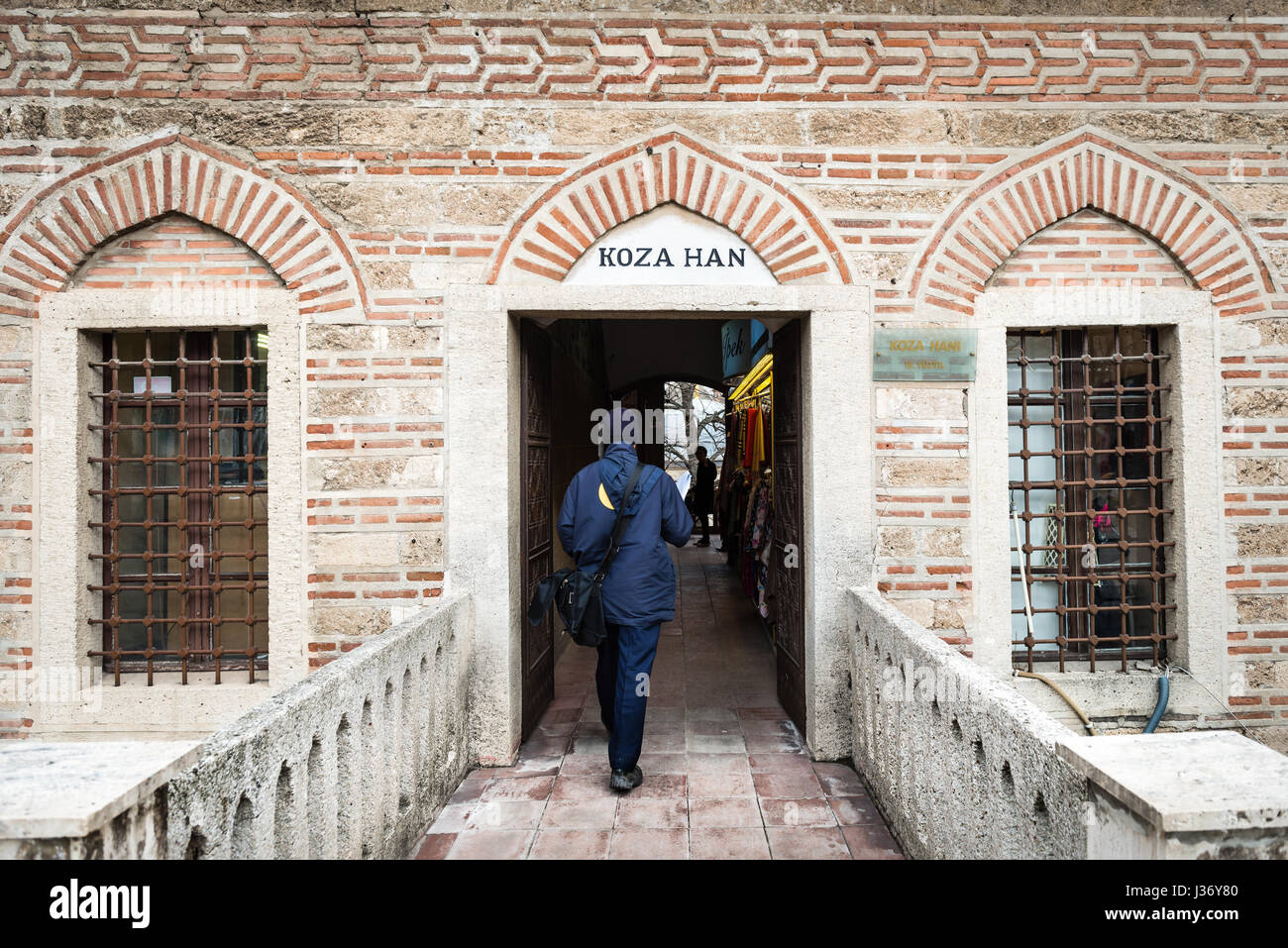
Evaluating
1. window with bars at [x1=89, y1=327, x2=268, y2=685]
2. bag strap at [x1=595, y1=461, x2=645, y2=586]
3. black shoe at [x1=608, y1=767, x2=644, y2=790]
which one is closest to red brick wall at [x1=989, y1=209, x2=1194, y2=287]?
bag strap at [x1=595, y1=461, x2=645, y2=586]

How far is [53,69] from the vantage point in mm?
4387

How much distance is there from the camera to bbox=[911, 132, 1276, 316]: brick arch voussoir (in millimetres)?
4477

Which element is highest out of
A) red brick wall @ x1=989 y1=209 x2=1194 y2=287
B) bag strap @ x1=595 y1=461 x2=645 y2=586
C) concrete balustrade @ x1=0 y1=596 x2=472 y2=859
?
red brick wall @ x1=989 y1=209 x2=1194 y2=287

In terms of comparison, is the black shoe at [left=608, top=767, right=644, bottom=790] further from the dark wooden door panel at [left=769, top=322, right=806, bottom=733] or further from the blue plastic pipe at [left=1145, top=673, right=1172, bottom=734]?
the blue plastic pipe at [left=1145, top=673, right=1172, bottom=734]

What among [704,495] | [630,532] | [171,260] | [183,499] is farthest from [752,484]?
[704,495]

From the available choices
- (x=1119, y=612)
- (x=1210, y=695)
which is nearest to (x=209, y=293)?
(x=1119, y=612)

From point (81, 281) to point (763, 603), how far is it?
5054 mm

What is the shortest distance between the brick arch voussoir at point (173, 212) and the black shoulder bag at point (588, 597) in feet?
6.17

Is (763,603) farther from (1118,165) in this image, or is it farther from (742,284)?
(1118,165)

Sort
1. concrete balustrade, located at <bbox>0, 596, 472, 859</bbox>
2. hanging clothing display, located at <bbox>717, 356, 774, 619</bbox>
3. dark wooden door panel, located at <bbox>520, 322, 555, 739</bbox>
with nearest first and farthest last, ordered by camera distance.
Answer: concrete balustrade, located at <bbox>0, 596, 472, 859</bbox> < dark wooden door panel, located at <bbox>520, 322, 555, 739</bbox> < hanging clothing display, located at <bbox>717, 356, 774, 619</bbox>

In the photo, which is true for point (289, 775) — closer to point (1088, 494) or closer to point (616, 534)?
point (616, 534)

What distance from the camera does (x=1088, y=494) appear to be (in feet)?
15.1

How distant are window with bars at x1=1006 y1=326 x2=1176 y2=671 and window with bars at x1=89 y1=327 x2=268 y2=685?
450 cm

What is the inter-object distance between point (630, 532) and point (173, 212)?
3160 millimetres
